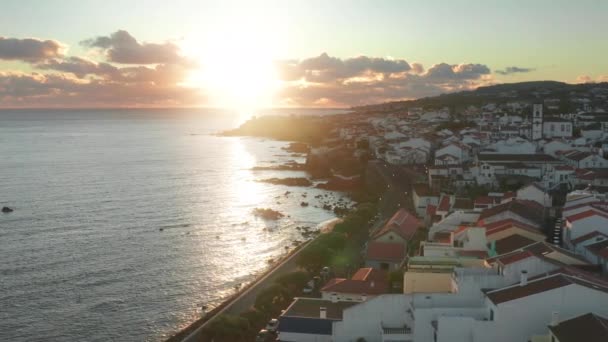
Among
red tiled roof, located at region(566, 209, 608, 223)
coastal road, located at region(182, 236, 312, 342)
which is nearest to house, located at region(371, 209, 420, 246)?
coastal road, located at region(182, 236, 312, 342)

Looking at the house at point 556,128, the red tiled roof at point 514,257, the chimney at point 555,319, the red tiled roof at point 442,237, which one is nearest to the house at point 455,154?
the house at point 556,128

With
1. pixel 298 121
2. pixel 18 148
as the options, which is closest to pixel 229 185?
pixel 18 148

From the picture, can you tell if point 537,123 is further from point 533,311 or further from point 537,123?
point 533,311

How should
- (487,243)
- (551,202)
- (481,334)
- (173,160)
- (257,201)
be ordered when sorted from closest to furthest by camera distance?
(481,334)
(487,243)
(551,202)
(257,201)
(173,160)

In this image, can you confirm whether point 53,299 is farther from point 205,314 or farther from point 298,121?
point 298,121

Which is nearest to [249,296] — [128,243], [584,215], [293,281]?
[293,281]

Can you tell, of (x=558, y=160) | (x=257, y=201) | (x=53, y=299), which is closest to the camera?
(x=53, y=299)

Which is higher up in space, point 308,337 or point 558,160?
point 558,160
